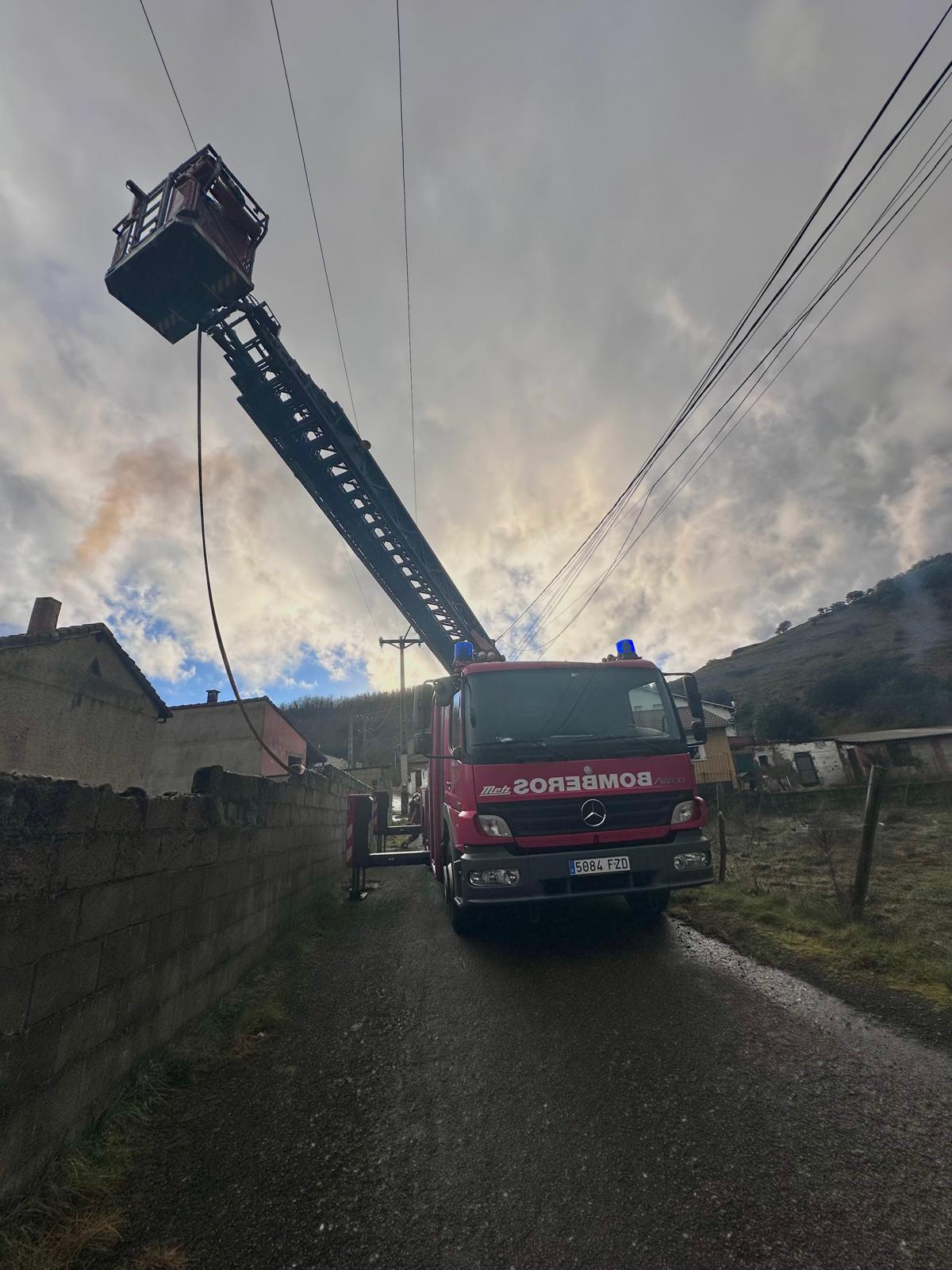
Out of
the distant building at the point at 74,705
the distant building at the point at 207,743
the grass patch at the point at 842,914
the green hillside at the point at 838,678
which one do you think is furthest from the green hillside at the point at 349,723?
the grass patch at the point at 842,914

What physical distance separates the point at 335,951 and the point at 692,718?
4.19 meters

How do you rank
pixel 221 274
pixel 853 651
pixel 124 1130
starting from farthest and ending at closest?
pixel 853 651 < pixel 221 274 < pixel 124 1130

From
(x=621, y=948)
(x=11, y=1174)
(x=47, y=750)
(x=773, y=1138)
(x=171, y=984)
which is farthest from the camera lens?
(x=47, y=750)

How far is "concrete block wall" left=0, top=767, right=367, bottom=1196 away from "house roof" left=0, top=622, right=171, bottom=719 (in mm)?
11607

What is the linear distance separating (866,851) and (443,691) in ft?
13.4

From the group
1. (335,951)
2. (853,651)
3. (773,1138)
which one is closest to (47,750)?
(335,951)

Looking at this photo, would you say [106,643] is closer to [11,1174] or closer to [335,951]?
[335,951]

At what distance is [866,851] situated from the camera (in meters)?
4.45

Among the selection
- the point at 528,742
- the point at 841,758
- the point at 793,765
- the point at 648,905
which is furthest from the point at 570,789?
the point at 793,765

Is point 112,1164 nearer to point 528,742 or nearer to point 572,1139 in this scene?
point 572,1139

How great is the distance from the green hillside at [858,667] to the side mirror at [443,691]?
41.5 meters

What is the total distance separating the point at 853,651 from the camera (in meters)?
64.7

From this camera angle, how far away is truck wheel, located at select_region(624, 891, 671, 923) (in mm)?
4886

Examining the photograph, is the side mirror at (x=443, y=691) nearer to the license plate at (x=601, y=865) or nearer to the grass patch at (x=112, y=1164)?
the license plate at (x=601, y=865)
